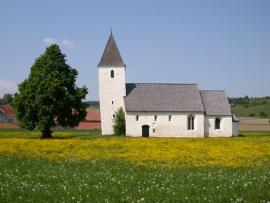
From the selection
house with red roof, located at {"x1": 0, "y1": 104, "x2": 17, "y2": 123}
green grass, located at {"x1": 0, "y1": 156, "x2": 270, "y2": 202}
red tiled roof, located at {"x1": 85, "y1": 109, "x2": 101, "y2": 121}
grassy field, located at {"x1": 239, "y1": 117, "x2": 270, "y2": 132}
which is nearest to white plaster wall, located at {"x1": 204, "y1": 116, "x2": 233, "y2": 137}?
grassy field, located at {"x1": 239, "y1": 117, "x2": 270, "y2": 132}

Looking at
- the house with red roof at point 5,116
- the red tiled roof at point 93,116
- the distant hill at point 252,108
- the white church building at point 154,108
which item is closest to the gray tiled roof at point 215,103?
the white church building at point 154,108

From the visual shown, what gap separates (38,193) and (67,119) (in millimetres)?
43415

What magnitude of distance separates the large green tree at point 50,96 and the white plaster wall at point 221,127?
24736mm

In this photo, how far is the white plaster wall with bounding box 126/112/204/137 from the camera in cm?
7225

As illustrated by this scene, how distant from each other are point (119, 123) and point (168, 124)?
7.43m

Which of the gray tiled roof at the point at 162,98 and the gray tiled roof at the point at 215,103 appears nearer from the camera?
the gray tiled roof at the point at 162,98

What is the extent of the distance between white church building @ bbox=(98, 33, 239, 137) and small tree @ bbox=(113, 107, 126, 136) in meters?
0.65

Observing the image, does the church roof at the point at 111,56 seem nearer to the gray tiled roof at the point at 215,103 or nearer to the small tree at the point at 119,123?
the small tree at the point at 119,123

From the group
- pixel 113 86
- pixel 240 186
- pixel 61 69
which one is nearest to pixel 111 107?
pixel 113 86

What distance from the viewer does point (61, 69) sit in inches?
2270

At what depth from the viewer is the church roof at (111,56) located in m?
74.1

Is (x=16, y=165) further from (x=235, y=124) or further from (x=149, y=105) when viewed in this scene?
(x=235, y=124)

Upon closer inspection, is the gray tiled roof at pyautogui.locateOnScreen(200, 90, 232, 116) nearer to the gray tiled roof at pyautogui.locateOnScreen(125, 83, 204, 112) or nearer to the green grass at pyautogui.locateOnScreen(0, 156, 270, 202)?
the gray tiled roof at pyautogui.locateOnScreen(125, 83, 204, 112)

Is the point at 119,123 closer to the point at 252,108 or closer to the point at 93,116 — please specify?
the point at 93,116
